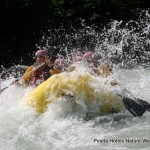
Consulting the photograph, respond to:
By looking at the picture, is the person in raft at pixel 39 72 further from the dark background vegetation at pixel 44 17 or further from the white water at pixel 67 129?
the dark background vegetation at pixel 44 17

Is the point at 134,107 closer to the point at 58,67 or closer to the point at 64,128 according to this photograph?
the point at 64,128

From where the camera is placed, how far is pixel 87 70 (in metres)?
8.16

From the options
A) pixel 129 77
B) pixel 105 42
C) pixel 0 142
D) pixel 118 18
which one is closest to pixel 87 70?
pixel 0 142

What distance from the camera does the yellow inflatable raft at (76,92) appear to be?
736cm

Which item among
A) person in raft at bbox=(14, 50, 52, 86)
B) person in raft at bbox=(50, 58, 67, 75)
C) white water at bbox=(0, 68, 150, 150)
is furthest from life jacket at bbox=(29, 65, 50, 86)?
white water at bbox=(0, 68, 150, 150)

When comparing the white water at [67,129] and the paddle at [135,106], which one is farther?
the paddle at [135,106]

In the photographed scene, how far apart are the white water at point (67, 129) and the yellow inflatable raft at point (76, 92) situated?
0.13m

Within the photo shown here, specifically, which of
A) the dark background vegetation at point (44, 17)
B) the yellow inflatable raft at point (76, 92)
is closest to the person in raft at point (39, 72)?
the yellow inflatable raft at point (76, 92)

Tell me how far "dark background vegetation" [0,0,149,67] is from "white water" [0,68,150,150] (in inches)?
327

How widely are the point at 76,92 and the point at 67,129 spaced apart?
77cm

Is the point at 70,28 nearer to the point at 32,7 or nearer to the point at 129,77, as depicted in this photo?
the point at 32,7

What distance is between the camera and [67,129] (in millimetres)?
6844

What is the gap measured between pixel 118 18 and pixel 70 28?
2.28 m

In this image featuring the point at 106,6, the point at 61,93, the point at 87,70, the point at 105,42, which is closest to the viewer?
the point at 61,93
